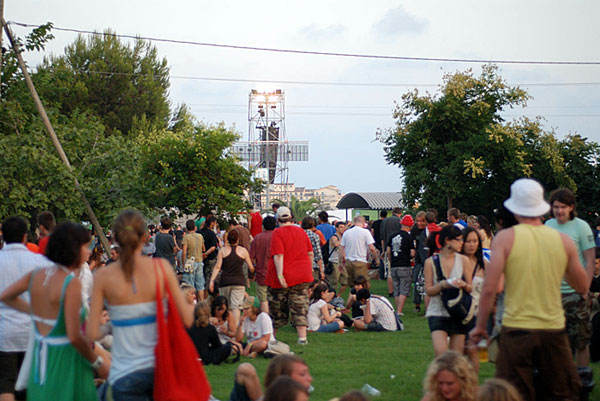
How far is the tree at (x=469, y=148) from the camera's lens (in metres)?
24.9

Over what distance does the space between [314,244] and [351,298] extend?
256 centimetres

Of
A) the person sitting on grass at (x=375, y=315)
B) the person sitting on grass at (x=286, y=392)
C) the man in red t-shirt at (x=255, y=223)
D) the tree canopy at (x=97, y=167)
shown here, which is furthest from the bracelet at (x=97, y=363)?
the man in red t-shirt at (x=255, y=223)

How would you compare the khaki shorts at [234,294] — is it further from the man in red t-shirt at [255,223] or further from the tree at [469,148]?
the tree at [469,148]

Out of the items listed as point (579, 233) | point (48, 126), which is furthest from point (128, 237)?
point (48, 126)

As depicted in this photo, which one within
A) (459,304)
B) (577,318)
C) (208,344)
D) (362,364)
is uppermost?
(459,304)

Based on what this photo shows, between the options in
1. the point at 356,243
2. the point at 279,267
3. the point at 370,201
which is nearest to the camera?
the point at 279,267

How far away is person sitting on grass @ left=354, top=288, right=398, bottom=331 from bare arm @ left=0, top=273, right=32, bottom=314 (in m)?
8.31

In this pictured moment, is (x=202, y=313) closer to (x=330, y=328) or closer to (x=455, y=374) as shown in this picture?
(x=330, y=328)

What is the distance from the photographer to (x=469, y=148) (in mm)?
25266

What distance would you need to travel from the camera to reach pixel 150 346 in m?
4.16

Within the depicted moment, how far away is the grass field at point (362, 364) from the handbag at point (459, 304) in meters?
1.20

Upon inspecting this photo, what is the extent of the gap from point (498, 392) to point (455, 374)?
535 millimetres

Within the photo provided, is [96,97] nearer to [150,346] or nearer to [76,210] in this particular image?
[76,210]

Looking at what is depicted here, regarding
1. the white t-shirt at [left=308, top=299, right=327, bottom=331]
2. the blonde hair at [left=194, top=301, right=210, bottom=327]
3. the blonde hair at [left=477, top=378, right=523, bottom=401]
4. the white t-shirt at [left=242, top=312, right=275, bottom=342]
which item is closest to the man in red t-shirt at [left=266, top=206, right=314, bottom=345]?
the white t-shirt at [left=242, top=312, right=275, bottom=342]
